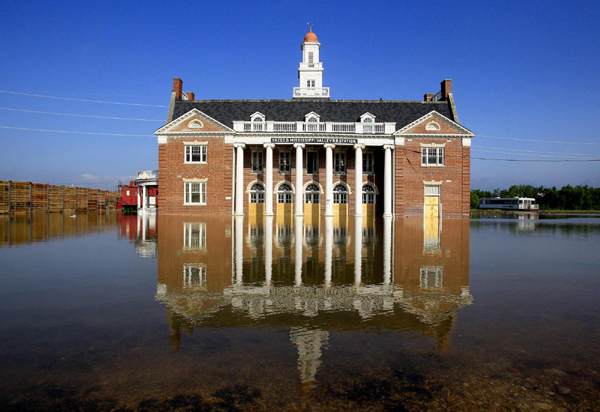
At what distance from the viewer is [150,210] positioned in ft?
141

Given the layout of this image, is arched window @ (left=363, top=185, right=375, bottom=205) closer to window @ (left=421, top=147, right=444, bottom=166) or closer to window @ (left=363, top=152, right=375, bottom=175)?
window @ (left=363, top=152, right=375, bottom=175)

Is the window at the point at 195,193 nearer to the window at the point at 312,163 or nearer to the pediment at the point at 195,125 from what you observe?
the pediment at the point at 195,125

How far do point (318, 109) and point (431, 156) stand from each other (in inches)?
465

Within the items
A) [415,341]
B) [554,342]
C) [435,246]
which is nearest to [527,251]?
[435,246]

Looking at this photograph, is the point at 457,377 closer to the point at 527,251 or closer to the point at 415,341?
the point at 415,341

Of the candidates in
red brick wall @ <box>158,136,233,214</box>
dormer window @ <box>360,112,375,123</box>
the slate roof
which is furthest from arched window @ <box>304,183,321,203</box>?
dormer window @ <box>360,112,375,123</box>

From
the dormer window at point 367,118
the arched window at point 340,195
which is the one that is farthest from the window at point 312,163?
the dormer window at point 367,118

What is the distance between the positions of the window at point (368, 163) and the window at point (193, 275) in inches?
1224

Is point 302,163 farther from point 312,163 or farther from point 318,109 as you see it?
point 318,109

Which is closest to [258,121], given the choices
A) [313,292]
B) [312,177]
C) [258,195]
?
[258,195]

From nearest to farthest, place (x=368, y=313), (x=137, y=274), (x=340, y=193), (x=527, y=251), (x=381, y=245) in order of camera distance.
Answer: (x=368, y=313) < (x=137, y=274) < (x=527, y=251) < (x=381, y=245) < (x=340, y=193)

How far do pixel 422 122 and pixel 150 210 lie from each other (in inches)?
1175

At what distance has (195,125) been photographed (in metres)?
35.0

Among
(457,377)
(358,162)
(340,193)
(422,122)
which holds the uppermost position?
(422,122)
